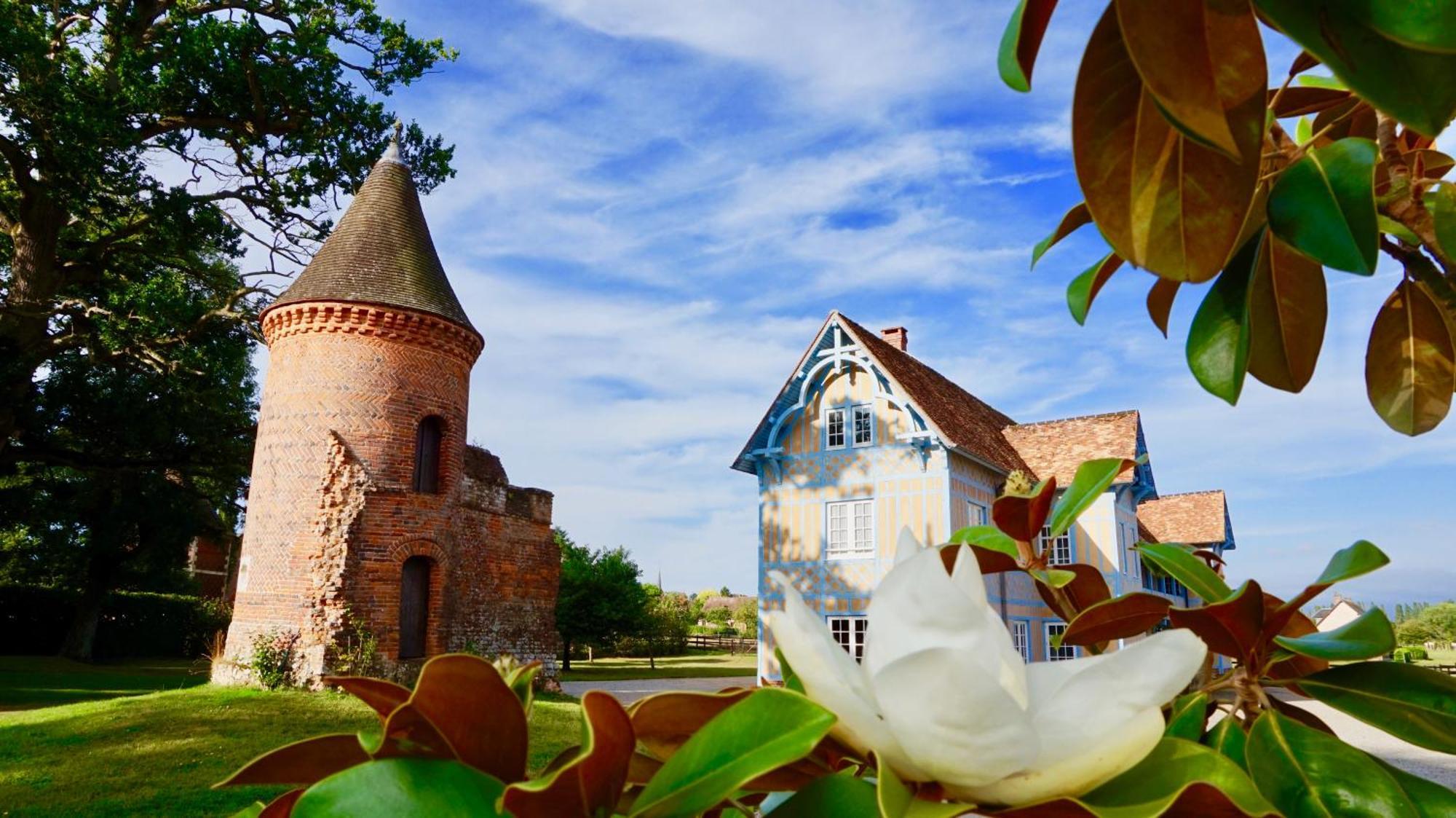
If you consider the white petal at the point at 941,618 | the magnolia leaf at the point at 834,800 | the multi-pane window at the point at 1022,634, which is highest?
the white petal at the point at 941,618

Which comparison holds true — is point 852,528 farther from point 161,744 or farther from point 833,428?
point 161,744

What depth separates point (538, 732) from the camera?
13320 millimetres

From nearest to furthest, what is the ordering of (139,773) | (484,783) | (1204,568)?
(484,783) < (1204,568) < (139,773)

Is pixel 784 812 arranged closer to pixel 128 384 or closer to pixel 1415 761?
pixel 1415 761

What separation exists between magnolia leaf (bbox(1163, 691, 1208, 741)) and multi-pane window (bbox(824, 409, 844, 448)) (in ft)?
61.1

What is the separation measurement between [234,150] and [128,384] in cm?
786

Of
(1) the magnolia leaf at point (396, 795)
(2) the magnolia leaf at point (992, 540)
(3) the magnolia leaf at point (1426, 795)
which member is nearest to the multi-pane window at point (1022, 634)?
(2) the magnolia leaf at point (992, 540)

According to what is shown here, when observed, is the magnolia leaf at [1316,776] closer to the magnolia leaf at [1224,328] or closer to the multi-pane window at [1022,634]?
the magnolia leaf at [1224,328]

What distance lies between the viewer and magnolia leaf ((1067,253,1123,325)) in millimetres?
1337

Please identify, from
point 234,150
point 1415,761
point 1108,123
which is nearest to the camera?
point 1108,123

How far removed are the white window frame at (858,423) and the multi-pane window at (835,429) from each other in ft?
0.69

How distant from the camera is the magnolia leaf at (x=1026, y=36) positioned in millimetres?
673

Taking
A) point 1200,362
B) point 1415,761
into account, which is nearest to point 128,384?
point 1200,362

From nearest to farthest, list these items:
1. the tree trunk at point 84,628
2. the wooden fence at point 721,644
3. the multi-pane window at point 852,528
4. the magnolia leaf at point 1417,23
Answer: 1. the magnolia leaf at point 1417,23
2. the multi-pane window at point 852,528
3. the tree trunk at point 84,628
4. the wooden fence at point 721,644
